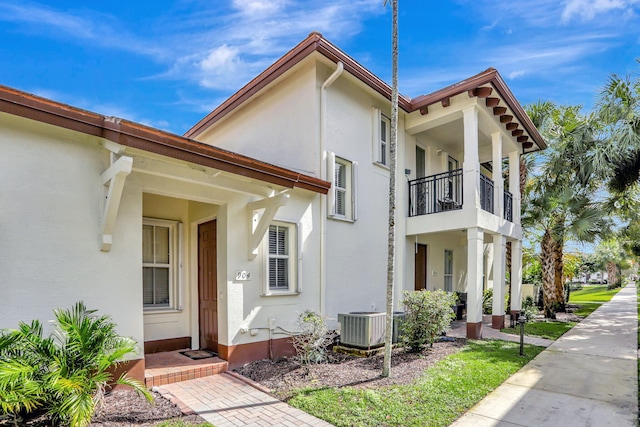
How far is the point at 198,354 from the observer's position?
287 inches

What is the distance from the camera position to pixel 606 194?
50.7 ft

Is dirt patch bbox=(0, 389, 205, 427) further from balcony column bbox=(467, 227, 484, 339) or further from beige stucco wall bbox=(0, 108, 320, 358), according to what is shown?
A: balcony column bbox=(467, 227, 484, 339)

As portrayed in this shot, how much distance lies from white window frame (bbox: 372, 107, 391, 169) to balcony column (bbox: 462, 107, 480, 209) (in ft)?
7.13

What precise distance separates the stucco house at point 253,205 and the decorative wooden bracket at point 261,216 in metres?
0.03

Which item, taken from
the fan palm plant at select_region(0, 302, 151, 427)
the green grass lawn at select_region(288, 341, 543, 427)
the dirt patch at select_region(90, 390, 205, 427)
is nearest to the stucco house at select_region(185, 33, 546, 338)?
the green grass lawn at select_region(288, 341, 543, 427)

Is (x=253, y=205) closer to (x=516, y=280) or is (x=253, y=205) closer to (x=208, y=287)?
(x=208, y=287)

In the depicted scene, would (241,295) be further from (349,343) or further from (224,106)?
(224,106)

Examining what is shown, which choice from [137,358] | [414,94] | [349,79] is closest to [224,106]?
[349,79]

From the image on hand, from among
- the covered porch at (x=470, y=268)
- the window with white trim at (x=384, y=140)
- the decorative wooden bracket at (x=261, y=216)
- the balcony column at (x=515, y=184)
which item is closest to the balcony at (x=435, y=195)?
the covered porch at (x=470, y=268)

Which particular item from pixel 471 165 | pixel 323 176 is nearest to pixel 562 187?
pixel 471 165

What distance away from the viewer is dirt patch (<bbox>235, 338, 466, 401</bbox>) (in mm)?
5953

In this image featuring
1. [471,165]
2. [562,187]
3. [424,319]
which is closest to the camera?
[424,319]

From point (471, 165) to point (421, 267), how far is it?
4.27 meters

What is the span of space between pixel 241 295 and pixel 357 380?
263 cm
